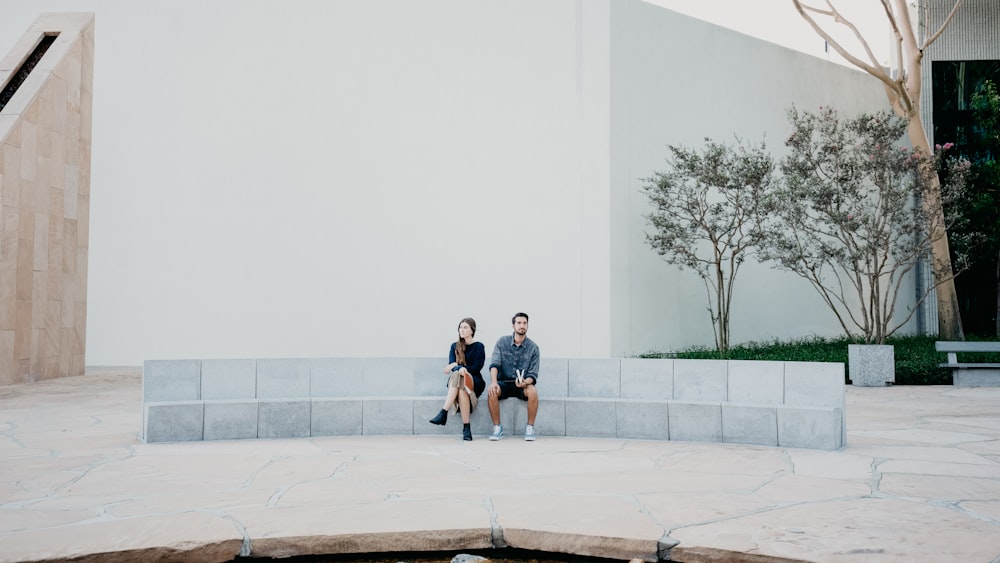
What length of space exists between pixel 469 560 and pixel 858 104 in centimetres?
1995

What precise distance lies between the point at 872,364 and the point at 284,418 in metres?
9.58

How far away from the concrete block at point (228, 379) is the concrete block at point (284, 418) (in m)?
0.34

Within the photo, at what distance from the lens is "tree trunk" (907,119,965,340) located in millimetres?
15609

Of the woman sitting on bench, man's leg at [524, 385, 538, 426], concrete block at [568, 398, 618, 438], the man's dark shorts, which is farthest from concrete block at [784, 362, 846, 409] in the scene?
the woman sitting on bench

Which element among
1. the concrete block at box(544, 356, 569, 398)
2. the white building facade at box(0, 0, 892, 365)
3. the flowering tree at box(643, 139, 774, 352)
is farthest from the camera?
the white building facade at box(0, 0, 892, 365)

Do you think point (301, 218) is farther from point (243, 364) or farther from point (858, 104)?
point (858, 104)

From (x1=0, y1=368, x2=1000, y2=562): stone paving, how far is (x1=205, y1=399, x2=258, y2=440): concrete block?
1.01 feet

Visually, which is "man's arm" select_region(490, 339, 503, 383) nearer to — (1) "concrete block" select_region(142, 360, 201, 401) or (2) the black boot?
(2) the black boot

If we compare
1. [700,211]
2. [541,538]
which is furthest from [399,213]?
[541,538]

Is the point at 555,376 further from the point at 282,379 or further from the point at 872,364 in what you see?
the point at 872,364

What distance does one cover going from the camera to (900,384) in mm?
14359

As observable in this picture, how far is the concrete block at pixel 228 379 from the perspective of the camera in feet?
29.5

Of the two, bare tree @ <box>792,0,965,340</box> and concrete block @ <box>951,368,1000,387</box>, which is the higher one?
bare tree @ <box>792,0,965,340</box>

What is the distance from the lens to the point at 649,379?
9.09m
